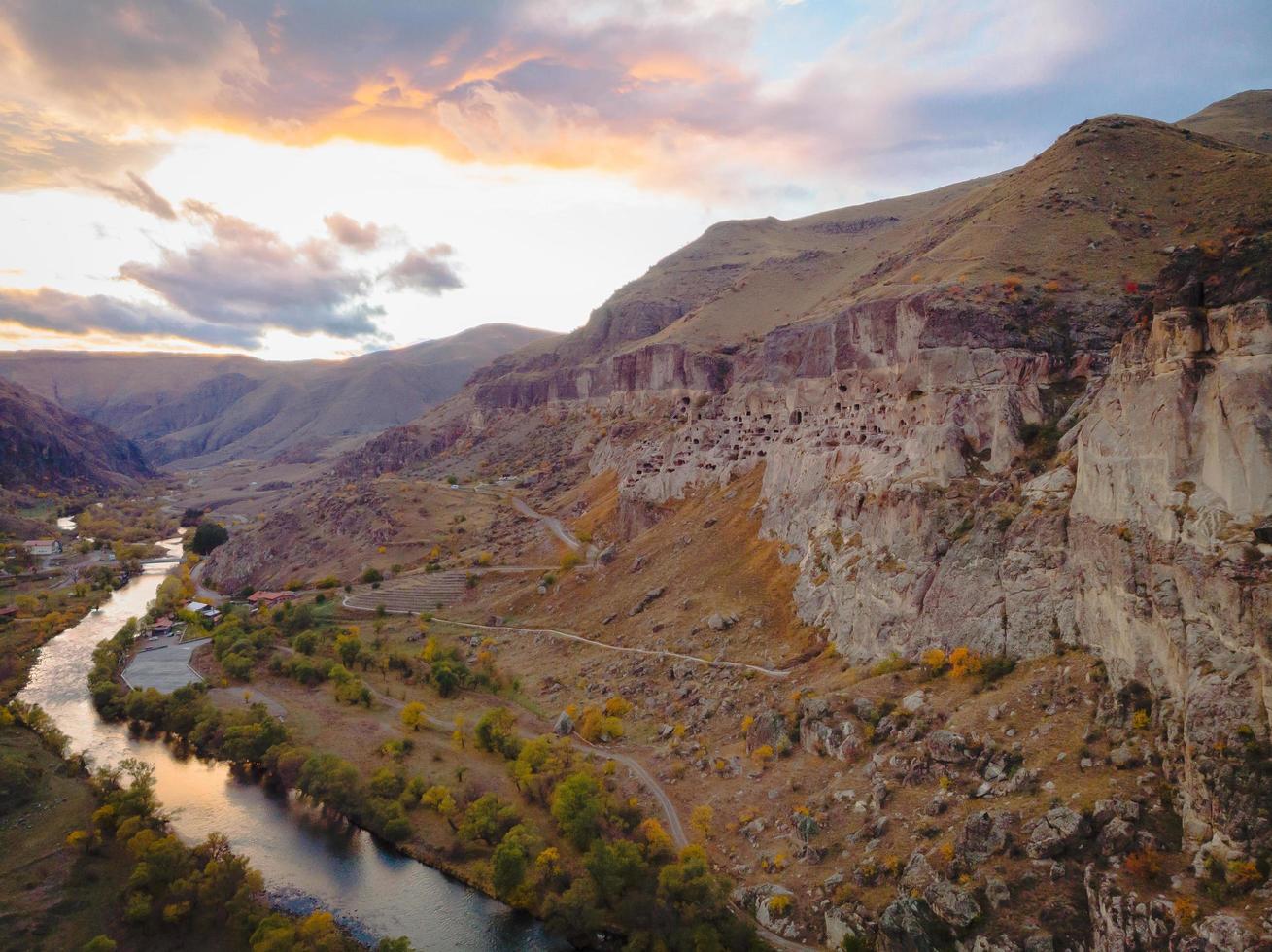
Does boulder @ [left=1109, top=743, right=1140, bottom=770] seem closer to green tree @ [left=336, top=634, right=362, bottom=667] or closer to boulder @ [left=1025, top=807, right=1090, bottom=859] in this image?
boulder @ [left=1025, top=807, right=1090, bottom=859]

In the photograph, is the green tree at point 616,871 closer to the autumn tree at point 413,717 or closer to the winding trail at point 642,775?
the winding trail at point 642,775

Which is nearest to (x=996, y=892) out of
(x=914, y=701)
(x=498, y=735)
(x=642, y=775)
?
(x=914, y=701)

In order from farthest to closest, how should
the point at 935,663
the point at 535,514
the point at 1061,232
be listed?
the point at 535,514
the point at 1061,232
the point at 935,663

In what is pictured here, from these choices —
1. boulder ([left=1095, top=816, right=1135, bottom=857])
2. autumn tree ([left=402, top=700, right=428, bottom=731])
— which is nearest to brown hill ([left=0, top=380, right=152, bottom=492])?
autumn tree ([left=402, top=700, right=428, bottom=731])

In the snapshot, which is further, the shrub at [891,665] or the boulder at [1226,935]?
the shrub at [891,665]

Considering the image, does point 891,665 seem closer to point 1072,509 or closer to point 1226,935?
point 1072,509

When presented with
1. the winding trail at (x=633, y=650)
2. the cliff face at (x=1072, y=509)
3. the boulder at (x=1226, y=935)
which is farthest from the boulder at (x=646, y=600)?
the boulder at (x=1226, y=935)
